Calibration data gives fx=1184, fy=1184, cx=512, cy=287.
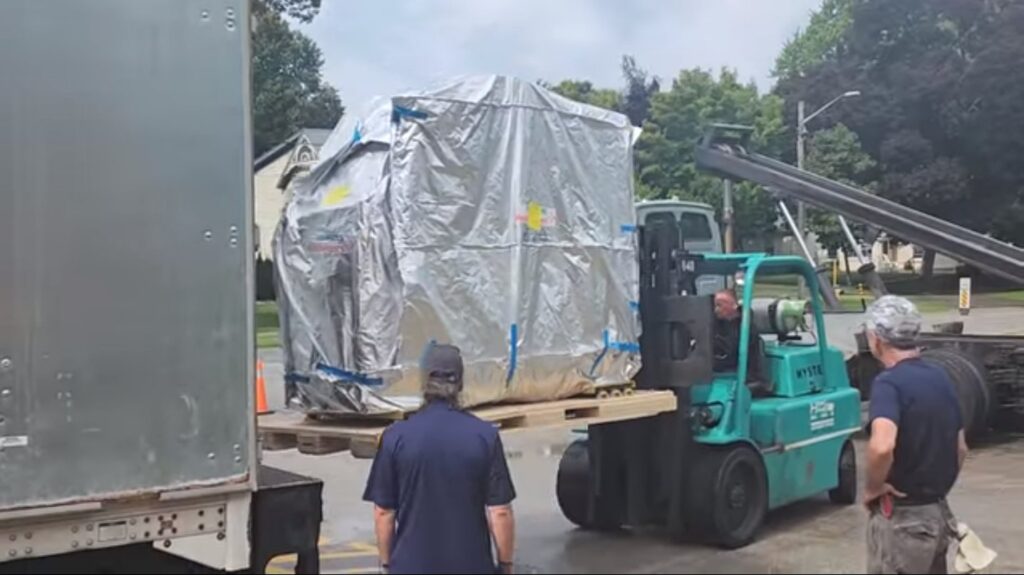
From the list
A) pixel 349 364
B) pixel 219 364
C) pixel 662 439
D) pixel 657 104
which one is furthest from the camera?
pixel 657 104

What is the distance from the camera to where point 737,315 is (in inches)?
304

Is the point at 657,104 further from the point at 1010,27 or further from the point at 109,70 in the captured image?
the point at 109,70

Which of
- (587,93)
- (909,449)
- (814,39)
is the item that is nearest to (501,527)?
(909,449)

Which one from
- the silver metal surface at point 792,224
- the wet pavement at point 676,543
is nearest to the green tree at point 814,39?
the silver metal surface at point 792,224

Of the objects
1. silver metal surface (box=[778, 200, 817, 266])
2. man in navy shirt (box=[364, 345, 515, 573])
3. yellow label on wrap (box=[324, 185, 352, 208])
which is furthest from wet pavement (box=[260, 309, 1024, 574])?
silver metal surface (box=[778, 200, 817, 266])

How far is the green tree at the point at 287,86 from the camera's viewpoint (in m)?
40.4

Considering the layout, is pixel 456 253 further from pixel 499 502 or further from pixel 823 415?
pixel 823 415

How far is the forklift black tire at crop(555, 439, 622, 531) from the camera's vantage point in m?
7.89

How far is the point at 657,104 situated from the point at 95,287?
3793 cm

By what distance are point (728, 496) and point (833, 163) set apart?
35969 mm

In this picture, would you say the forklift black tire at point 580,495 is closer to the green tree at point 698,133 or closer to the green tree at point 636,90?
the green tree at point 698,133

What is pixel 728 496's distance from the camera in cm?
736

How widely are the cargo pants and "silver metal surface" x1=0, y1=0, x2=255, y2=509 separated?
2.37 metres

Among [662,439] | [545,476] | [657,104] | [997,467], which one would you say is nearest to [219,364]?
[662,439]
